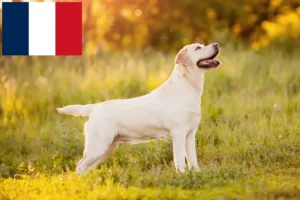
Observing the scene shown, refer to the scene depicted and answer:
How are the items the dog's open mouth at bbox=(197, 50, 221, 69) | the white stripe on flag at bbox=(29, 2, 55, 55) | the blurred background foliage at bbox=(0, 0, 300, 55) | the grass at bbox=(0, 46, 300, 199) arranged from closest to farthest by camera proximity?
the grass at bbox=(0, 46, 300, 199) → the dog's open mouth at bbox=(197, 50, 221, 69) → the white stripe on flag at bbox=(29, 2, 55, 55) → the blurred background foliage at bbox=(0, 0, 300, 55)

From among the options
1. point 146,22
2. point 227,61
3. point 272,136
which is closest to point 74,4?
point 227,61

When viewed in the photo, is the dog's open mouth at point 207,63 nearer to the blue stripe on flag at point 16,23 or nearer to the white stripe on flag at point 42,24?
the white stripe on flag at point 42,24

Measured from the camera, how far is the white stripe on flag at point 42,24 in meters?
12.4

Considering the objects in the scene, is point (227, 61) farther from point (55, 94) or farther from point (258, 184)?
point (258, 184)

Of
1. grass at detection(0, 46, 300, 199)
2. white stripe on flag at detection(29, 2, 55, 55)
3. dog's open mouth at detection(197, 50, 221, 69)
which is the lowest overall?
grass at detection(0, 46, 300, 199)

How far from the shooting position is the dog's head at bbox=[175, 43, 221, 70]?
7.85 m

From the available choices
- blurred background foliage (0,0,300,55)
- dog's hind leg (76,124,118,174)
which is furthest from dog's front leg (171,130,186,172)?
blurred background foliage (0,0,300,55)

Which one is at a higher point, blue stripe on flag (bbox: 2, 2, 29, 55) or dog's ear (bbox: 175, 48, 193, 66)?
blue stripe on flag (bbox: 2, 2, 29, 55)

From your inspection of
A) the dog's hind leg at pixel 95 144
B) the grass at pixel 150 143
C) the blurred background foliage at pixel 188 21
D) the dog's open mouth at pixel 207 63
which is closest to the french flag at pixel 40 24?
the grass at pixel 150 143

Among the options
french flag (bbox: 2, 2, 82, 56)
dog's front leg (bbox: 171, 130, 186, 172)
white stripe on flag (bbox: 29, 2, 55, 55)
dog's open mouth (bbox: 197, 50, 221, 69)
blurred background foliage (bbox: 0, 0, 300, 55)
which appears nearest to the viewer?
dog's front leg (bbox: 171, 130, 186, 172)

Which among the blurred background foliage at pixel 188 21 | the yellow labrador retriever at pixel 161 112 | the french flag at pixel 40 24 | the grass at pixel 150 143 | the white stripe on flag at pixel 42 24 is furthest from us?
the blurred background foliage at pixel 188 21

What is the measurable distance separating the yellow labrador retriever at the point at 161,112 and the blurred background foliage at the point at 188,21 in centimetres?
1339

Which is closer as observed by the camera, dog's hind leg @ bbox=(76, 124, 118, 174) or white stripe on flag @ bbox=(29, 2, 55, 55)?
dog's hind leg @ bbox=(76, 124, 118, 174)

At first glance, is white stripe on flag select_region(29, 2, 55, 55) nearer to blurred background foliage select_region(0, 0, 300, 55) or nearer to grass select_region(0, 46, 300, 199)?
grass select_region(0, 46, 300, 199)
